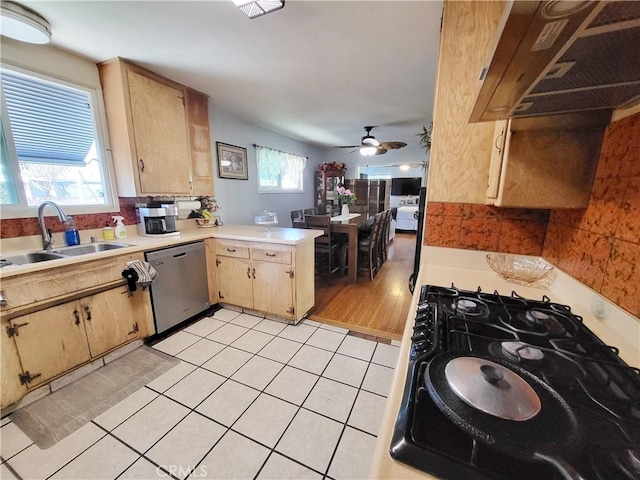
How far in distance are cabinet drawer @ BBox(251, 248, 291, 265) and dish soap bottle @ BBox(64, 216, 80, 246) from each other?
1.38 metres

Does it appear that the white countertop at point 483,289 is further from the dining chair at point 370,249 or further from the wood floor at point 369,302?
the dining chair at point 370,249

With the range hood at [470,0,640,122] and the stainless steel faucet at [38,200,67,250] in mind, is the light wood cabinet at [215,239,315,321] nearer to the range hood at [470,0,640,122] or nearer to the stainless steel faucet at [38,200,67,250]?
the stainless steel faucet at [38,200,67,250]

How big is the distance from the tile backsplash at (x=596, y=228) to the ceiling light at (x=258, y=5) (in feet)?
4.61

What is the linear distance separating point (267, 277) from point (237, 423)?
3.95ft

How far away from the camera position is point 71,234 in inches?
79.4

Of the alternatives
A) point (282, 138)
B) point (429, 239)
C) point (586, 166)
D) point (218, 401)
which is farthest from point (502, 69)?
point (282, 138)

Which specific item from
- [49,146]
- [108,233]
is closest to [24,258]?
[108,233]

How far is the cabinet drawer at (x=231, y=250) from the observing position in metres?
2.48

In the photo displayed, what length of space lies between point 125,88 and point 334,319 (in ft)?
9.09

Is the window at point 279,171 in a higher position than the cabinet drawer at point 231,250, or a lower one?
higher

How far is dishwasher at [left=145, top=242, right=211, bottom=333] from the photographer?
2.13 meters

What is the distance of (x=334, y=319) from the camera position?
2.58 meters

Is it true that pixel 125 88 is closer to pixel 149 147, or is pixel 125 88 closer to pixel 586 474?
pixel 149 147

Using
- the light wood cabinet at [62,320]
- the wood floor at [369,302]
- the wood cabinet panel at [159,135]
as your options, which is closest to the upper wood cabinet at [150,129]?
the wood cabinet panel at [159,135]
